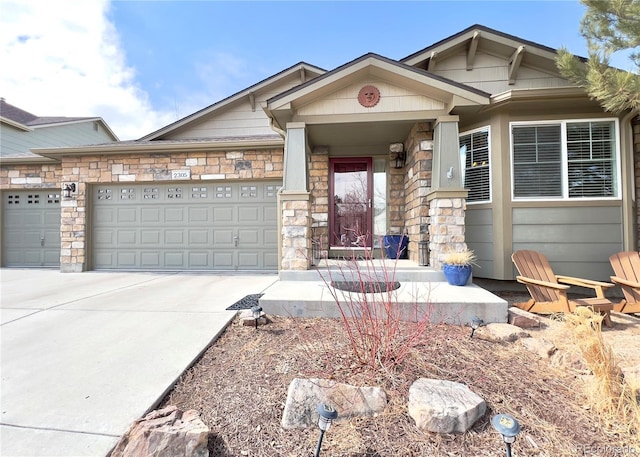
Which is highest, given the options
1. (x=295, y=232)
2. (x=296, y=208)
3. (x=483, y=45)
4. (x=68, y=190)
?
(x=483, y=45)

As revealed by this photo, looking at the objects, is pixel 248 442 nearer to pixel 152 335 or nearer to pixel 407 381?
pixel 407 381

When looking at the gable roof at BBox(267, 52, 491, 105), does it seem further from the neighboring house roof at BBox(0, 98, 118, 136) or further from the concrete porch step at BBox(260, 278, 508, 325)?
the neighboring house roof at BBox(0, 98, 118, 136)

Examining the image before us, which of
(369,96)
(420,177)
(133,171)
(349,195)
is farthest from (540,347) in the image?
(133,171)

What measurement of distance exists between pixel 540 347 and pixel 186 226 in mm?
6871

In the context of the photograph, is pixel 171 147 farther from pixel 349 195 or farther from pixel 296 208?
pixel 349 195

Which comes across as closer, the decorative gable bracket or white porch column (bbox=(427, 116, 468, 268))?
white porch column (bbox=(427, 116, 468, 268))

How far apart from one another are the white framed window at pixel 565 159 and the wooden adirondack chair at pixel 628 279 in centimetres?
114

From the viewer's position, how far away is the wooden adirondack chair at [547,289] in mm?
3633

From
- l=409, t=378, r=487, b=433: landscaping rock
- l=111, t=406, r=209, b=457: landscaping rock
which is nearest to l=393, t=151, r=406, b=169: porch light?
l=409, t=378, r=487, b=433: landscaping rock

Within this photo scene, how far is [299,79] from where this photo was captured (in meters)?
8.50

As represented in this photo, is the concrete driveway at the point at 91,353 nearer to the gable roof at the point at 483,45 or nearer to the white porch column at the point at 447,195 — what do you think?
the white porch column at the point at 447,195

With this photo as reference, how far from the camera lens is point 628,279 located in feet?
13.8

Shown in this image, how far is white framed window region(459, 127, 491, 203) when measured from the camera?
17.1ft

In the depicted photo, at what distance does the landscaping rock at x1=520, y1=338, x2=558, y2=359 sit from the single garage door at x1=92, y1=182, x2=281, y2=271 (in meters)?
5.03
